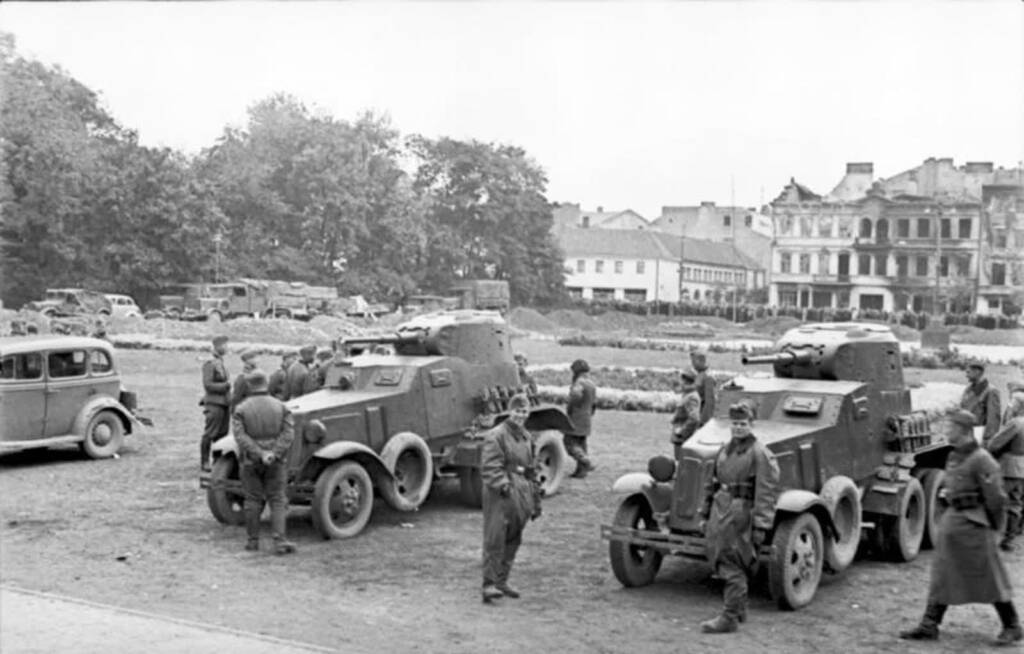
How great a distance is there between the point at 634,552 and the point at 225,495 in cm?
455

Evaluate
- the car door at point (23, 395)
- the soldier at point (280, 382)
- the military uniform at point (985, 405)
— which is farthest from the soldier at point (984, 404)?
the car door at point (23, 395)

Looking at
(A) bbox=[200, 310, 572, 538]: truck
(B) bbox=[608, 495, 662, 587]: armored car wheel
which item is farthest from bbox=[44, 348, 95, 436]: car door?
(B) bbox=[608, 495, 662, 587]: armored car wheel

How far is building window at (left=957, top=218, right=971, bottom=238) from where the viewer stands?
22.5 m

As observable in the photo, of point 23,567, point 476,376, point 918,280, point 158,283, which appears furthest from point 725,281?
point 23,567

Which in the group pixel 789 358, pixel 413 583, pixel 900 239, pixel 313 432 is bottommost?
pixel 413 583

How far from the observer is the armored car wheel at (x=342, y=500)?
11.5 meters

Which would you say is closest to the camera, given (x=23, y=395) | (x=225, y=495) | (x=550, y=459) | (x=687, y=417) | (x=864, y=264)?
(x=225, y=495)

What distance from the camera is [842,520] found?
1039 centimetres

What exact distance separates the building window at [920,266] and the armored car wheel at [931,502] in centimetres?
1244

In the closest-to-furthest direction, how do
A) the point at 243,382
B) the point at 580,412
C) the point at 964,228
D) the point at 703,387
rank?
1. the point at 243,382
2. the point at 703,387
3. the point at 580,412
4. the point at 964,228

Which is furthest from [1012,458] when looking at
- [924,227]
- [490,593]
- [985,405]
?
[924,227]

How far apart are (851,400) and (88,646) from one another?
6866 millimetres

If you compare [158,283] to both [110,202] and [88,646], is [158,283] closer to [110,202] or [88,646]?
[110,202]

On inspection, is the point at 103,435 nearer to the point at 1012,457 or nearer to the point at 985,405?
the point at 985,405
